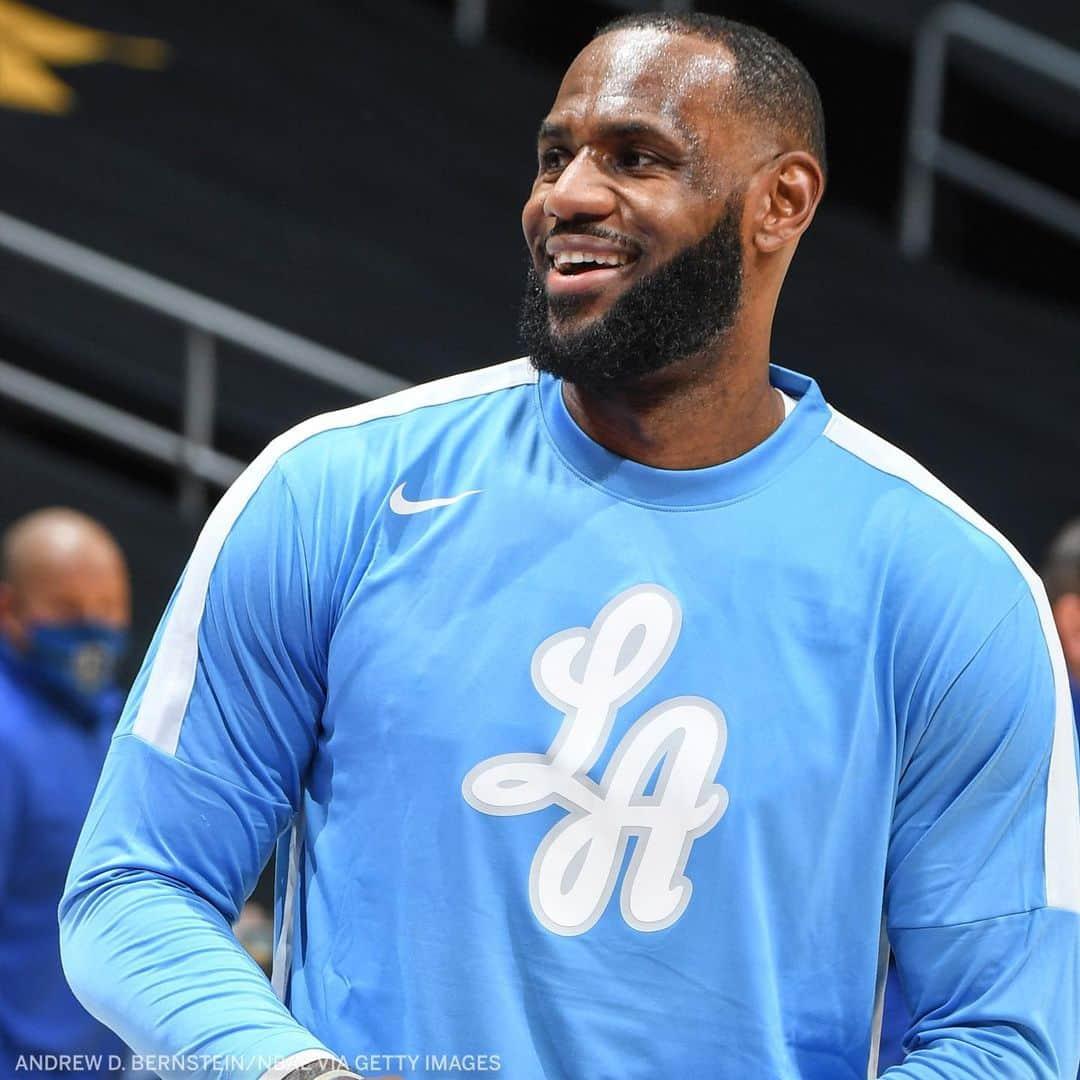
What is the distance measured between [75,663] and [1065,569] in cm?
205

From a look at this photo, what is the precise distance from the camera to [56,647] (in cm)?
464

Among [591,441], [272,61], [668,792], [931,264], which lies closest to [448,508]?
[591,441]

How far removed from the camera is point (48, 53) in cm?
865

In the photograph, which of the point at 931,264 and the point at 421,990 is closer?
the point at 421,990

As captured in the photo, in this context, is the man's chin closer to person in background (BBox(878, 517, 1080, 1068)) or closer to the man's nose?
the man's nose

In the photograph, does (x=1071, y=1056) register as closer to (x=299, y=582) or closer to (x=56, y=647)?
(x=299, y=582)

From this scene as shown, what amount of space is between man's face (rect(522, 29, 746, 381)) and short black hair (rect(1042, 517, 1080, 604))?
2.34 meters

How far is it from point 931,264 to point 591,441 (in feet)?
20.8

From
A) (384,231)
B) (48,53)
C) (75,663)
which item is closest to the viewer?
(75,663)

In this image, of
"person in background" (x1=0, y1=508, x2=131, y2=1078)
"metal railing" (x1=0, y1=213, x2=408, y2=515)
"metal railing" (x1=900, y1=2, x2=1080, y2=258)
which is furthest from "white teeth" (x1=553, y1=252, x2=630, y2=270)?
"metal railing" (x1=900, y1=2, x2=1080, y2=258)

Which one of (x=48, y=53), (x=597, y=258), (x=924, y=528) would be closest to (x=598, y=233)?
(x=597, y=258)

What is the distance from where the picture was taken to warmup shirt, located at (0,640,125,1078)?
4336 mm

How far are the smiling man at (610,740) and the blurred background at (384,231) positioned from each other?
4.11 meters

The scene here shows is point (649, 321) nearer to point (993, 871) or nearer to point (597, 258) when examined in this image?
point (597, 258)
